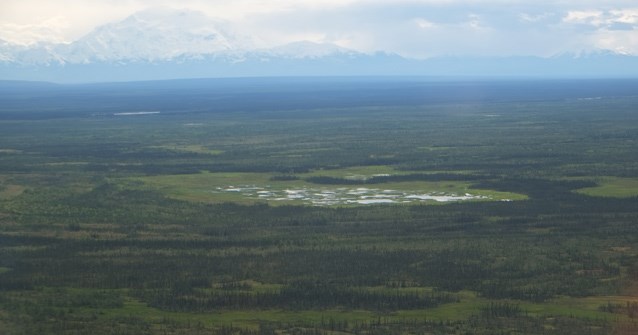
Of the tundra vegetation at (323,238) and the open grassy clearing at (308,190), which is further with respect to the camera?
the open grassy clearing at (308,190)

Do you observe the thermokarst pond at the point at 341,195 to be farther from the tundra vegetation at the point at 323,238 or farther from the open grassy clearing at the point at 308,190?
the tundra vegetation at the point at 323,238

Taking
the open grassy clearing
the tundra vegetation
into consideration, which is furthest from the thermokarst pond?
the tundra vegetation

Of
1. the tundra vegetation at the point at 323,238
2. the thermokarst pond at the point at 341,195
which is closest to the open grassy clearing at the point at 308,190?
the thermokarst pond at the point at 341,195

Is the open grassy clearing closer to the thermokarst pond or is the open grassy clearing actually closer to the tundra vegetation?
the thermokarst pond

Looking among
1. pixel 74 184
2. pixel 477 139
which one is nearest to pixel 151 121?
pixel 477 139

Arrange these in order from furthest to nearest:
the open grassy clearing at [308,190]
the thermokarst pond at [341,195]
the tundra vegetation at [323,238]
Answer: the open grassy clearing at [308,190] → the thermokarst pond at [341,195] → the tundra vegetation at [323,238]

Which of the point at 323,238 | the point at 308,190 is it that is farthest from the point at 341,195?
the point at 323,238

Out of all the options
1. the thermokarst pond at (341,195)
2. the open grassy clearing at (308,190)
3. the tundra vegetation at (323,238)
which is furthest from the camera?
the open grassy clearing at (308,190)
